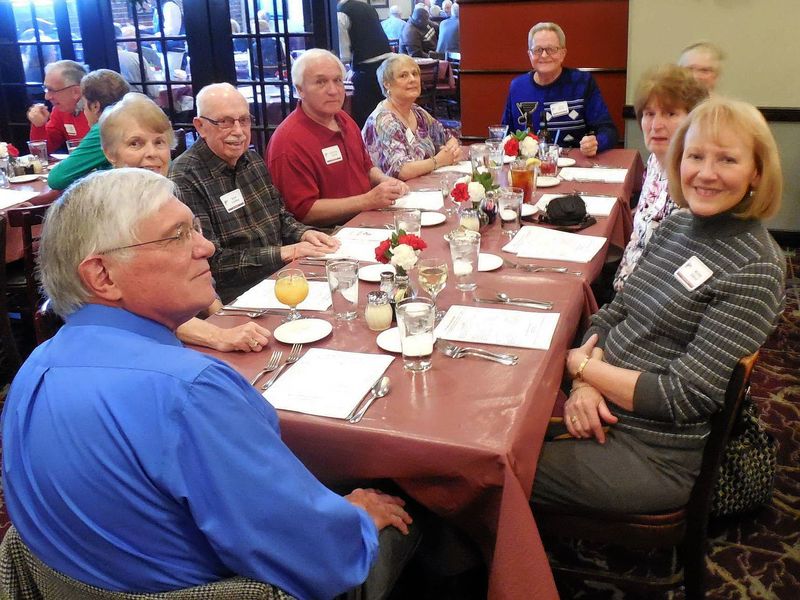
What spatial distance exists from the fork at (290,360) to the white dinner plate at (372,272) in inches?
19.3

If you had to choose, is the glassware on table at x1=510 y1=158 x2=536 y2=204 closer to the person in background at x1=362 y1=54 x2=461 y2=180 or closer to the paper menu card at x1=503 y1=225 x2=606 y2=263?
the paper menu card at x1=503 y1=225 x2=606 y2=263

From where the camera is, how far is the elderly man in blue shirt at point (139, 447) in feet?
3.29

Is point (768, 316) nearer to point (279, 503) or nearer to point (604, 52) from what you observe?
point (279, 503)

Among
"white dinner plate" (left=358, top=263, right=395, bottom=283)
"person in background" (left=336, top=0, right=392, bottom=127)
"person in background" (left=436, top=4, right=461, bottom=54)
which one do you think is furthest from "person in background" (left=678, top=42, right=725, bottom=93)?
"person in background" (left=436, top=4, right=461, bottom=54)

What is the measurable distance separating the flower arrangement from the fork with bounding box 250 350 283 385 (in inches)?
15.2

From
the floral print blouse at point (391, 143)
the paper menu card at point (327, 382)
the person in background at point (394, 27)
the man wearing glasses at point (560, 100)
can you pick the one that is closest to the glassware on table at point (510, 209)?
the paper menu card at point (327, 382)

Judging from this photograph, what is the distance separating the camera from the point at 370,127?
3961 mm

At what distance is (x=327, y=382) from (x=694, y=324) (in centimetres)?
87

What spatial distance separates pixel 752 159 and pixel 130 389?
4.92 ft

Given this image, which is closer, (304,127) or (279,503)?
(279,503)

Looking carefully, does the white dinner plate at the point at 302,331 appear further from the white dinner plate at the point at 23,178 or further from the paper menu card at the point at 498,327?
the white dinner plate at the point at 23,178

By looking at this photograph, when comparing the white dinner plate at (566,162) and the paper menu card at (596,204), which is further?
the white dinner plate at (566,162)

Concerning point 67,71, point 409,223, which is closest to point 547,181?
point 409,223

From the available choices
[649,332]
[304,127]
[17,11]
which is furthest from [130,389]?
[17,11]
